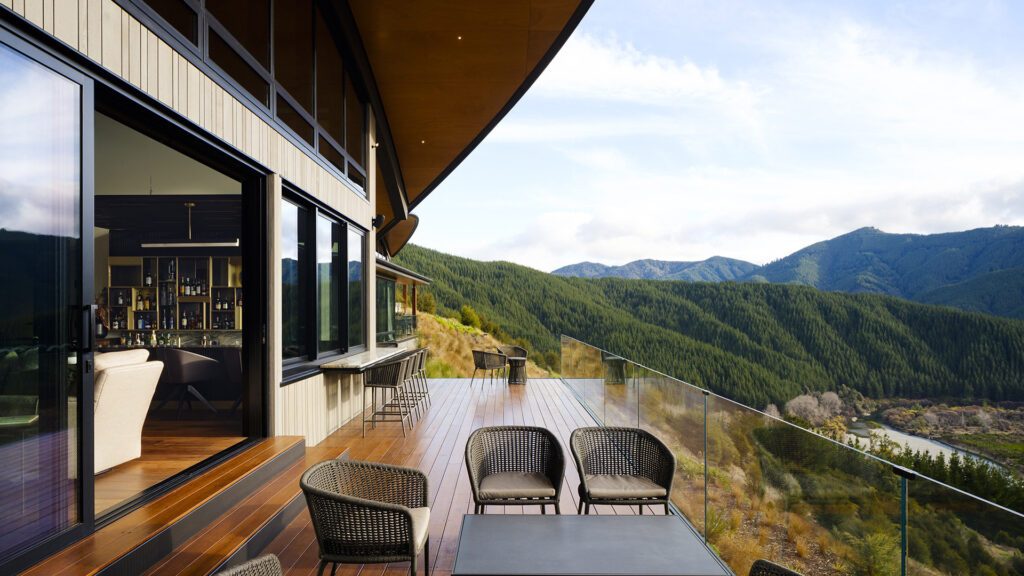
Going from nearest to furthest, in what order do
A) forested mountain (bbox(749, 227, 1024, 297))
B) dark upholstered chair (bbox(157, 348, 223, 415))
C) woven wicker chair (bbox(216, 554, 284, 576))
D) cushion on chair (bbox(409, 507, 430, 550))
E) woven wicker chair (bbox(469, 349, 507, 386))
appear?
woven wicker chair (bbox(216, 554, 284, 576))
cushion on chair (bbox(409, 507, 430, 550))
dark upholstered chair (bbox(157, 348, 223, 415))
woven wicker chair (bbox(469, 349, 507, 386))
forested mountain (bbox(749, 227, 1024, 297))

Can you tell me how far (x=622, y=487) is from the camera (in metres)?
3.27

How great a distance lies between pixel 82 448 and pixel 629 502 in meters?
2.66

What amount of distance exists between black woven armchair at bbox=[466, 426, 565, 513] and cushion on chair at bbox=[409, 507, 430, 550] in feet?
1.40

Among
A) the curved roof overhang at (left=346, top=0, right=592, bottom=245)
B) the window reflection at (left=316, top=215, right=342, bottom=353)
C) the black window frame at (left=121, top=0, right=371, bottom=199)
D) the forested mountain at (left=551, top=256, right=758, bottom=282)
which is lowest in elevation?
the window reflection at (left=316, top=215, right=342, bottom=353)

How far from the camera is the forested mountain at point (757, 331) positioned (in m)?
34.2

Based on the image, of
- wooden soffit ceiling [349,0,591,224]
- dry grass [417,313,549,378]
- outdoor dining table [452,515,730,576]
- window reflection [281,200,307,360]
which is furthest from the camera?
dry grass [417,313,549,378]

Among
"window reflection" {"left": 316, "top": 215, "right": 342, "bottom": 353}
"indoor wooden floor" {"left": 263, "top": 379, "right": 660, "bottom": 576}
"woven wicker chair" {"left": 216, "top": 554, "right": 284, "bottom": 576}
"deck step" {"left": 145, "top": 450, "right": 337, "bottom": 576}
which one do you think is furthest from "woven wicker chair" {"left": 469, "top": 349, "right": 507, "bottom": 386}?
"woven wicker chair" {"left": 216, "top": 554, "right": 284, "bottom": 576}

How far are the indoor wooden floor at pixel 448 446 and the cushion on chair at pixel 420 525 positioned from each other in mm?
329

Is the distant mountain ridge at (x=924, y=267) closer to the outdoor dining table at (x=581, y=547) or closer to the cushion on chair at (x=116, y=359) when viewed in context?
the cushion on chair at (x=116, y=359)

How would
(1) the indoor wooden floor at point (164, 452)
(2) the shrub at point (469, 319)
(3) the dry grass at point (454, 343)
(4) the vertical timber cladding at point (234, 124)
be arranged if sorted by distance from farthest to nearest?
(2) the shrub at point (469, 319) < (3) the dry grass at point (454, 343) < (1) the indoor wooden floor at point (164, 452) < (4) the vertical timber cladding at point (234, 124)

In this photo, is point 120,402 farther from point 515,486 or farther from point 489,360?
point 489,360

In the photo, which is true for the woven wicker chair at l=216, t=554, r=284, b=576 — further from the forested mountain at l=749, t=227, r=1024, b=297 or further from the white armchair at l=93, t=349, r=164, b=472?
the forested mountain at l=749, t=227, r=1024, b=297

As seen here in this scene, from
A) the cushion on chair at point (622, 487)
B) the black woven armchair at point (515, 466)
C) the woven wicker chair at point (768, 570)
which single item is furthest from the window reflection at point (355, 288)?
the woven wicker chair at point (768, 570)

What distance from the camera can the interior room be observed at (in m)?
6.25
